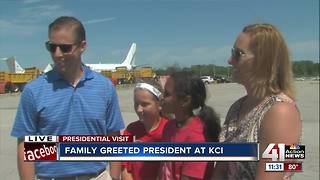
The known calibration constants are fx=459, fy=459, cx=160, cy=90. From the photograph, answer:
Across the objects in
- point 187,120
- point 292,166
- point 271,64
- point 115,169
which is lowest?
point 115,169

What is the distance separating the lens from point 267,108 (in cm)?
163

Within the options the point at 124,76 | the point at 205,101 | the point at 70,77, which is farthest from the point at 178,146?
the point at 124,76

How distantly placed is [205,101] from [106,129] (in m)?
0.51

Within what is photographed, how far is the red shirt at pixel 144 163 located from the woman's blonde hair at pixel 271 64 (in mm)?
748

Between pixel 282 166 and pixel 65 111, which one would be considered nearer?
pixel 282 166

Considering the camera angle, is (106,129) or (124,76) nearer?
(106,129)

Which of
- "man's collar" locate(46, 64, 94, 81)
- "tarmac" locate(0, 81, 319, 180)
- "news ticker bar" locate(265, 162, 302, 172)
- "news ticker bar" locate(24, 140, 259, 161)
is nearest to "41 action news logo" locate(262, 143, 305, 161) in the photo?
"news ticker bar" locate(265, 162, 302, 172)

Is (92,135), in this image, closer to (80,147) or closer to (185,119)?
(80,147)

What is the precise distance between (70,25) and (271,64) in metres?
0.93

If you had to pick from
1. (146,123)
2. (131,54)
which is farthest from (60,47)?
(146,123)

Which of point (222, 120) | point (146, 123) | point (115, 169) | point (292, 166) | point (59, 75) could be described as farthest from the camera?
point (222, 120)

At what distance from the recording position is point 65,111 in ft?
6.91

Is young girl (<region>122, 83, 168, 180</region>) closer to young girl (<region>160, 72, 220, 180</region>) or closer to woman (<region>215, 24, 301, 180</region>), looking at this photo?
young girl (<region>160, 72, 220, 180</region>)

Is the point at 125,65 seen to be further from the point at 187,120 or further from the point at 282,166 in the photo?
the point at 282,166
